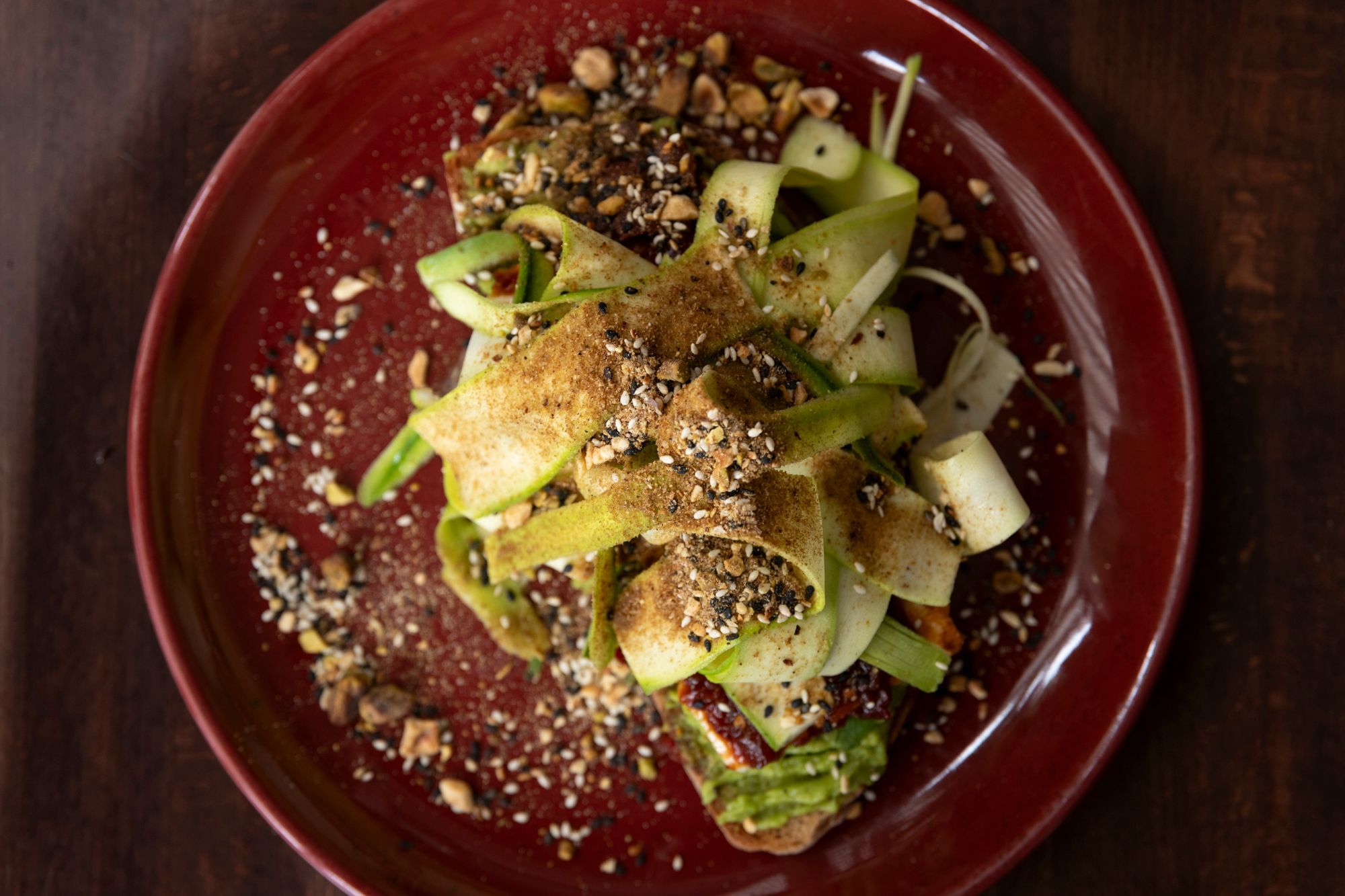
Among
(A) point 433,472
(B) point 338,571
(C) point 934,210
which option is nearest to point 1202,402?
(C) point 934,210

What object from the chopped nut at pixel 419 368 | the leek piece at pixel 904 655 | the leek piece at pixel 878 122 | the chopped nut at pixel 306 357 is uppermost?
the leek piece at pixel 878 122

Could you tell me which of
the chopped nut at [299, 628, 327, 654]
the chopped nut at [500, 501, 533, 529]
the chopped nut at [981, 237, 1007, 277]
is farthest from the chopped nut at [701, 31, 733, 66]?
the chopped nut at [299, 628, 327, 654]

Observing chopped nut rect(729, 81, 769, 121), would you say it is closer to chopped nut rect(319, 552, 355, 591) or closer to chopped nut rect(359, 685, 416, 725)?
chopped nut rect(319, 552, 355, 591)

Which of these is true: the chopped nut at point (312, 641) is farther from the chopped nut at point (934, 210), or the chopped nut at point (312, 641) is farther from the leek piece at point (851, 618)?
the chopped nut at point (934, 210)

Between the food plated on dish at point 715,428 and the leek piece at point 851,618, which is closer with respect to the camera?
the food plated on dish at point 715,428

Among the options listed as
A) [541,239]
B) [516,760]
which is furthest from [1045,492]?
[516,760]

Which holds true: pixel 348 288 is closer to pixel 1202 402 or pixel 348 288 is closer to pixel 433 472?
pixel 433 472

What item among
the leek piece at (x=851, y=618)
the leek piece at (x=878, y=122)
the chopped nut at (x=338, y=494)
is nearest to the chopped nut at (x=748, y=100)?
the leek piece at (x=878, y=122)
